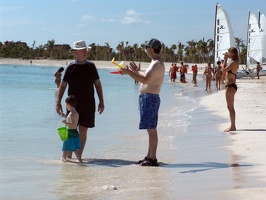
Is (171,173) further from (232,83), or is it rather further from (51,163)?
(232,83)

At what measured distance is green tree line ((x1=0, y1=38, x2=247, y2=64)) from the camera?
12444cm

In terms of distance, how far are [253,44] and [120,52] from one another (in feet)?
307

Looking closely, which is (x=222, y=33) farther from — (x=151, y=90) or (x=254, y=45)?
(x=151, y=90)

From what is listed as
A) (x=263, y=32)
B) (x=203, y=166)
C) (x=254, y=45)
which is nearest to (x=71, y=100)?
(x=203, y=166)

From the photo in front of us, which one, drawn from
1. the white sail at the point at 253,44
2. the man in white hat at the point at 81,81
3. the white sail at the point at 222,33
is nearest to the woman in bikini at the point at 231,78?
the man in white hat at the point at 81,81

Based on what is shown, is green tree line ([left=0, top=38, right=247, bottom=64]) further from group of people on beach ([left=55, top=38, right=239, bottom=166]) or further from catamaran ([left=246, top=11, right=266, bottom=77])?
group of people on beach ([left=55, top=38, right=239, bottom=166])

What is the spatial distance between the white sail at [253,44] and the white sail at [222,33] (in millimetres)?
5134

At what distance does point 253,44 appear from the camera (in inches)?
1989

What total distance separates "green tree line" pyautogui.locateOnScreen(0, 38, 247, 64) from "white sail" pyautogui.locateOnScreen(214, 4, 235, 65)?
67.8 m

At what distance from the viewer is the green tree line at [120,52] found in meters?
124

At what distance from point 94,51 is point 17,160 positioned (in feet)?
457

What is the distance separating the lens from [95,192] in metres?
5.37

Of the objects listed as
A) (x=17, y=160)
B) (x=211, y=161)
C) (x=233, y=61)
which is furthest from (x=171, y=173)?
(x=233, y=61)

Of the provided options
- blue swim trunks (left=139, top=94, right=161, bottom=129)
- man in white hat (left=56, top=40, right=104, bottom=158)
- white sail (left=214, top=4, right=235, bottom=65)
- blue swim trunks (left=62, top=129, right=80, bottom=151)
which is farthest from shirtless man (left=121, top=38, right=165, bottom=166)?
white sail (left=214, top=4, right=235, bottom=65)
